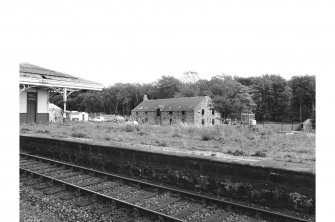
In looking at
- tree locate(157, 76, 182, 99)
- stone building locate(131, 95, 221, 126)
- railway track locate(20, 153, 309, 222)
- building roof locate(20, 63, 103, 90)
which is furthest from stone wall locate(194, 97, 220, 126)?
railway track locate(20, 153, 309, 222)

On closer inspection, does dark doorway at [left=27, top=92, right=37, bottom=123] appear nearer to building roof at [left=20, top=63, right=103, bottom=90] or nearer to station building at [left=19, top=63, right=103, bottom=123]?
station building at [left=19, top=63, right=103, bottom=123]

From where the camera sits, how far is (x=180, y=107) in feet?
158

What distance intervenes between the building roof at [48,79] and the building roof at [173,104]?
2500 centimetres

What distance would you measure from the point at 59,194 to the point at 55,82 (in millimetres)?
16073

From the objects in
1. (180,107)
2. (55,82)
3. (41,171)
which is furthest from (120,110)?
(41,171)

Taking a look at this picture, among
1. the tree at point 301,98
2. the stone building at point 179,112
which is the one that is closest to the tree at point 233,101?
the stone building at point 179,112

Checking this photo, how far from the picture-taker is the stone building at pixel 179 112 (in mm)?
46781

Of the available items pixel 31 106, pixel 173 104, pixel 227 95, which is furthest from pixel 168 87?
pixel 31 106

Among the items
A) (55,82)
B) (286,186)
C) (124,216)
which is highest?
(55,82)

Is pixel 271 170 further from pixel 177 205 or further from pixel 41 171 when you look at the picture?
pixel 41 171

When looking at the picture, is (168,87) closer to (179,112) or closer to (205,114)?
(179,112)

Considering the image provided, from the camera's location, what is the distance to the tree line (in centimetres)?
4172

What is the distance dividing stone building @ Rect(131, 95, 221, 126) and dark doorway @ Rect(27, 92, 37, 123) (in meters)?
26.2

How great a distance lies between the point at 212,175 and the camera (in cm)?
650
